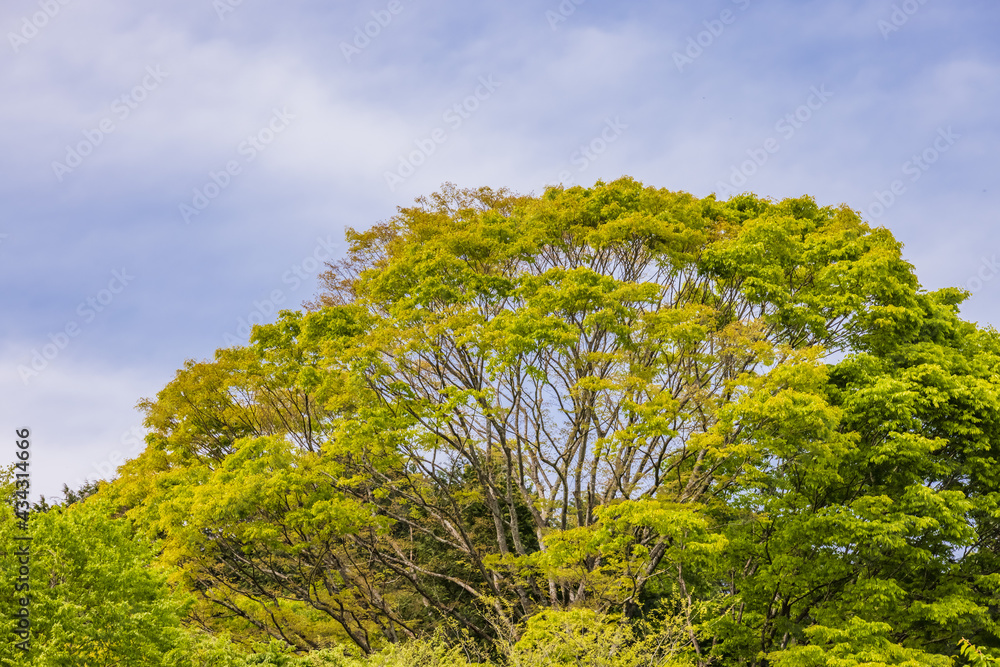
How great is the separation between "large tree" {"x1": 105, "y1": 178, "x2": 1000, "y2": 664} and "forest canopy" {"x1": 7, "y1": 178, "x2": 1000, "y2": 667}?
0.07 metres

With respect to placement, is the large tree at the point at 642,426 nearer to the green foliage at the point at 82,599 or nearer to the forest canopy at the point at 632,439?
the forest canopy at the point at 632,439

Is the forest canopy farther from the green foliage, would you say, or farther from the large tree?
the green foliage

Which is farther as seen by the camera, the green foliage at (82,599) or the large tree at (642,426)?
the large tree at (642,426)

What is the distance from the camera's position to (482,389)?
1697cm

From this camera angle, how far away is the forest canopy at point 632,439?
46.4 feet

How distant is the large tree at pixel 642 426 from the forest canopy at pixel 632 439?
0.23 feet

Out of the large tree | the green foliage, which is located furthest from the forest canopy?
the green foliage

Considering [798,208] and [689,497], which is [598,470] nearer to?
[689,497]

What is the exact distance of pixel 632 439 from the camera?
48.2ft

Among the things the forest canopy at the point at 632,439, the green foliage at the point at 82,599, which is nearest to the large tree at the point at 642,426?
the forest canopy at the point at 632,439

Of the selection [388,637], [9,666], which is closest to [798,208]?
[388,637]

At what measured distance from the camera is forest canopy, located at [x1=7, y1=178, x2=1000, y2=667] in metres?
14.2

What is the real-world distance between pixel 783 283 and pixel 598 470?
5.59 m

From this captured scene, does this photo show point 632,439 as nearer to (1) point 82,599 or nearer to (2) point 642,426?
(2) point 642,426
